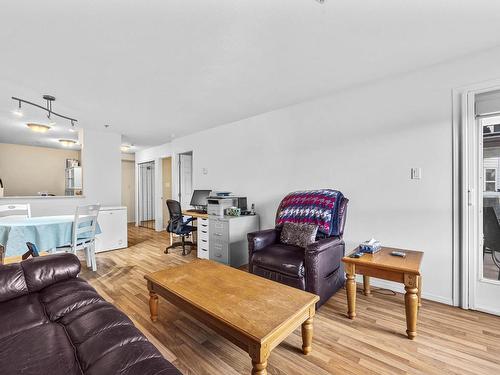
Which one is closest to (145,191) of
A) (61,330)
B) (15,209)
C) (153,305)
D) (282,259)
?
(15,209)

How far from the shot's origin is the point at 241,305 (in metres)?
1.46

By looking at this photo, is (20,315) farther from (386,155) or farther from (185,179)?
(185,179)

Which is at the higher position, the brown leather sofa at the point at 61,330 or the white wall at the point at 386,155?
the white wall at the point at 386,155

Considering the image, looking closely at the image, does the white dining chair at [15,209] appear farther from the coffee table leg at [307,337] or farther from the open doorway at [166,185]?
the coffee table leg at [307,337]

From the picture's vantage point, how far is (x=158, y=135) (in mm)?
5168

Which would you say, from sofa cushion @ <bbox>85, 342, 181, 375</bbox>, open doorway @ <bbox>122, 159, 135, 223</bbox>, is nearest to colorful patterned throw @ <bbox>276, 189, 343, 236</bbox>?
sofa cushion @ <bbox>85, 342, 181, 375</bbox>

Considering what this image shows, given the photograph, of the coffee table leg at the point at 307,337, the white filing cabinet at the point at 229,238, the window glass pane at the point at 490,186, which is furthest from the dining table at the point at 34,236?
the window glass pane at the point at 490,186

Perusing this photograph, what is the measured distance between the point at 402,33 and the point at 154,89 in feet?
8.35

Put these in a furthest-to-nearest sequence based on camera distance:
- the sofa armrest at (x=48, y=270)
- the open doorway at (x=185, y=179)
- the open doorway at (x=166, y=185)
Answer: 1. the open doorway at (x=166, y=185)
2. the open doorway at (x=185, y=179)
3. the sofa armrest at (x=48, y=270)

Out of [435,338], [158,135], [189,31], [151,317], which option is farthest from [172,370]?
[158,135]

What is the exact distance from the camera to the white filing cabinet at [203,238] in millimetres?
3699

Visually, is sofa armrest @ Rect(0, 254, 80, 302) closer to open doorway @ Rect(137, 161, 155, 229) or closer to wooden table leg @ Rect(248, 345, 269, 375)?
wooden table leg @ Rect(248, 345, 269, 375)

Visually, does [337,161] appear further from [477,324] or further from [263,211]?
[477,324]

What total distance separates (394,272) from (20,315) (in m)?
2.40
